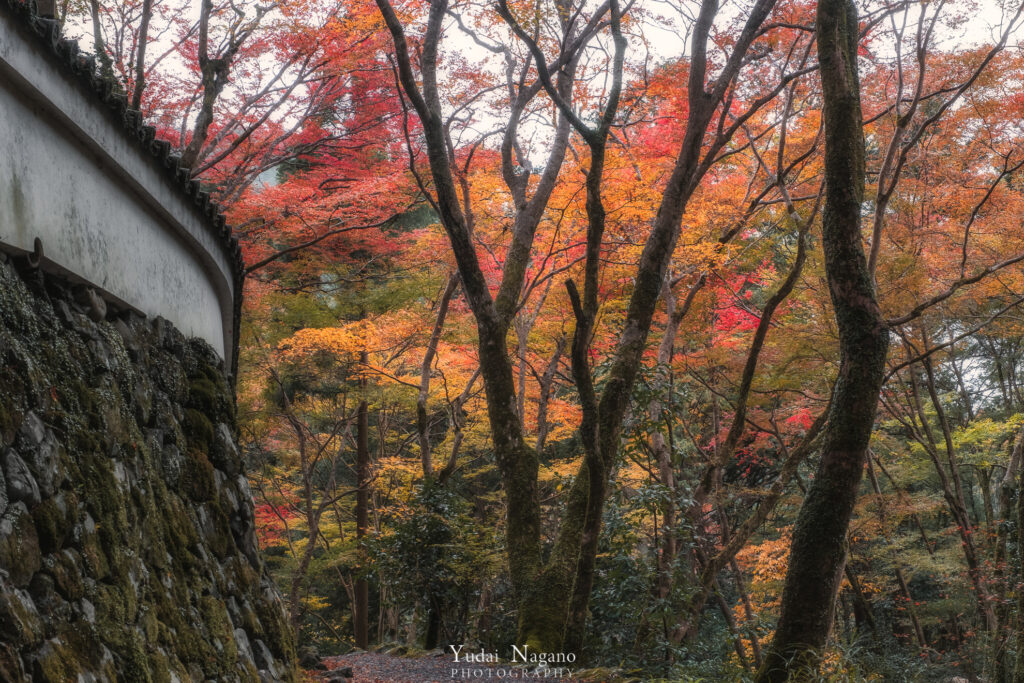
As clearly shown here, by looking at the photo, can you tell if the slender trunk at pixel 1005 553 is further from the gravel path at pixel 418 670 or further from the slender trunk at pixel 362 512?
the slender trunk at pixel 362 512

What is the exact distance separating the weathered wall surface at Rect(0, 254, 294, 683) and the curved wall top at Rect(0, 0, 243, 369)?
0.26 m

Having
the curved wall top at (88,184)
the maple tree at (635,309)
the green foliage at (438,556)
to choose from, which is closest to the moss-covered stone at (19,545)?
the curved wall top at (88,184)

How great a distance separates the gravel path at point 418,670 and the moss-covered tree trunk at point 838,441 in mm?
2085

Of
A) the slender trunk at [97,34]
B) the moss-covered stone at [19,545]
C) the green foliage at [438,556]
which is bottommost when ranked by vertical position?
the green foliage at [438,556]

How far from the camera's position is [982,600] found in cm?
1093

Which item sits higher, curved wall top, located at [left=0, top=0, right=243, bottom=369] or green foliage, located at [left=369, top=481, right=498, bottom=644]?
curved wall top, located at [left=0, top=0, right=243, bottom=369]

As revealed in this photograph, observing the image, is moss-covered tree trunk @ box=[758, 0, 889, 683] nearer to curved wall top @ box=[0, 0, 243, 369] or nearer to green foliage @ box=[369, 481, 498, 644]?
curved wall top @ box=[0, 0, 243, 369]

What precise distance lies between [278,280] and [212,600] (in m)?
10.0

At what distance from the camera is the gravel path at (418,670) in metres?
6.56

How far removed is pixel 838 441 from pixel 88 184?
4.86m

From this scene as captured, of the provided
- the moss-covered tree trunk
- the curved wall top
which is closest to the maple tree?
the moss-covered tree trunk

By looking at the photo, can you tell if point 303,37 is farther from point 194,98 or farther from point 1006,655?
point 1006,655

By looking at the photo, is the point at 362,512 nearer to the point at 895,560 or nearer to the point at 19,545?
the point at 895,560

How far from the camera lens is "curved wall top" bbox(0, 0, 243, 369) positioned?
11.3 ft
